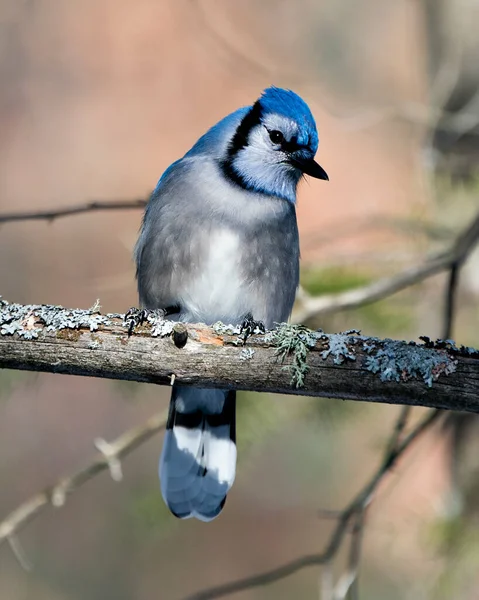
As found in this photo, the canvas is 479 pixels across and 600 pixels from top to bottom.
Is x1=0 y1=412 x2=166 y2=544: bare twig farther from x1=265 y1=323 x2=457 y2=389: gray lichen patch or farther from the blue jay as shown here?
x1=265 y1=323 x2=457 y2=389: gray lichen patch

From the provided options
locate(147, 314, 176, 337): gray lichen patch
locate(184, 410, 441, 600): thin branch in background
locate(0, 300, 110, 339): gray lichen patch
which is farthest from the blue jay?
locate(0, 300, 110, 339): gray lichen patch

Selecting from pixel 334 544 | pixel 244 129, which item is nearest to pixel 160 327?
pixel 334 544

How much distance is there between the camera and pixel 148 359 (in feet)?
8.75

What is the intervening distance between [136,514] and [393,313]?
148cm

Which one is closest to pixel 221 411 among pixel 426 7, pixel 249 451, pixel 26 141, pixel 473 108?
pixel 249 451

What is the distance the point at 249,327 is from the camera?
Answer: 3002 mm

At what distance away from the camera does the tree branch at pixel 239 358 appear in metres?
2.59

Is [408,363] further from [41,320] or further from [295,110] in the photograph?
[295,110]

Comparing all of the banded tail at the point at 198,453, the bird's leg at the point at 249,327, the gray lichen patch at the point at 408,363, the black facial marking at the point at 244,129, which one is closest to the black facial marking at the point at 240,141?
the black facial marking at the point at 244,129

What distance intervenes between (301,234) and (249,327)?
13.7 ft

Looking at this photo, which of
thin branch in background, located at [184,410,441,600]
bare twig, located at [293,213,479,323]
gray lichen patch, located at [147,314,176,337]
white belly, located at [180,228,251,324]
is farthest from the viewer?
white belly, located at [180,228,251,324]

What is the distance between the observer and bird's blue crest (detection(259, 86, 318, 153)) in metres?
A: 3.68

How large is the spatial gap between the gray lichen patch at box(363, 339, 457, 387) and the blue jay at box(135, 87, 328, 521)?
995 mm

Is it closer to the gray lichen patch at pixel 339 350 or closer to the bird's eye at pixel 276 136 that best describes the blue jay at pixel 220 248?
the bird's eye at pixel 276 136
